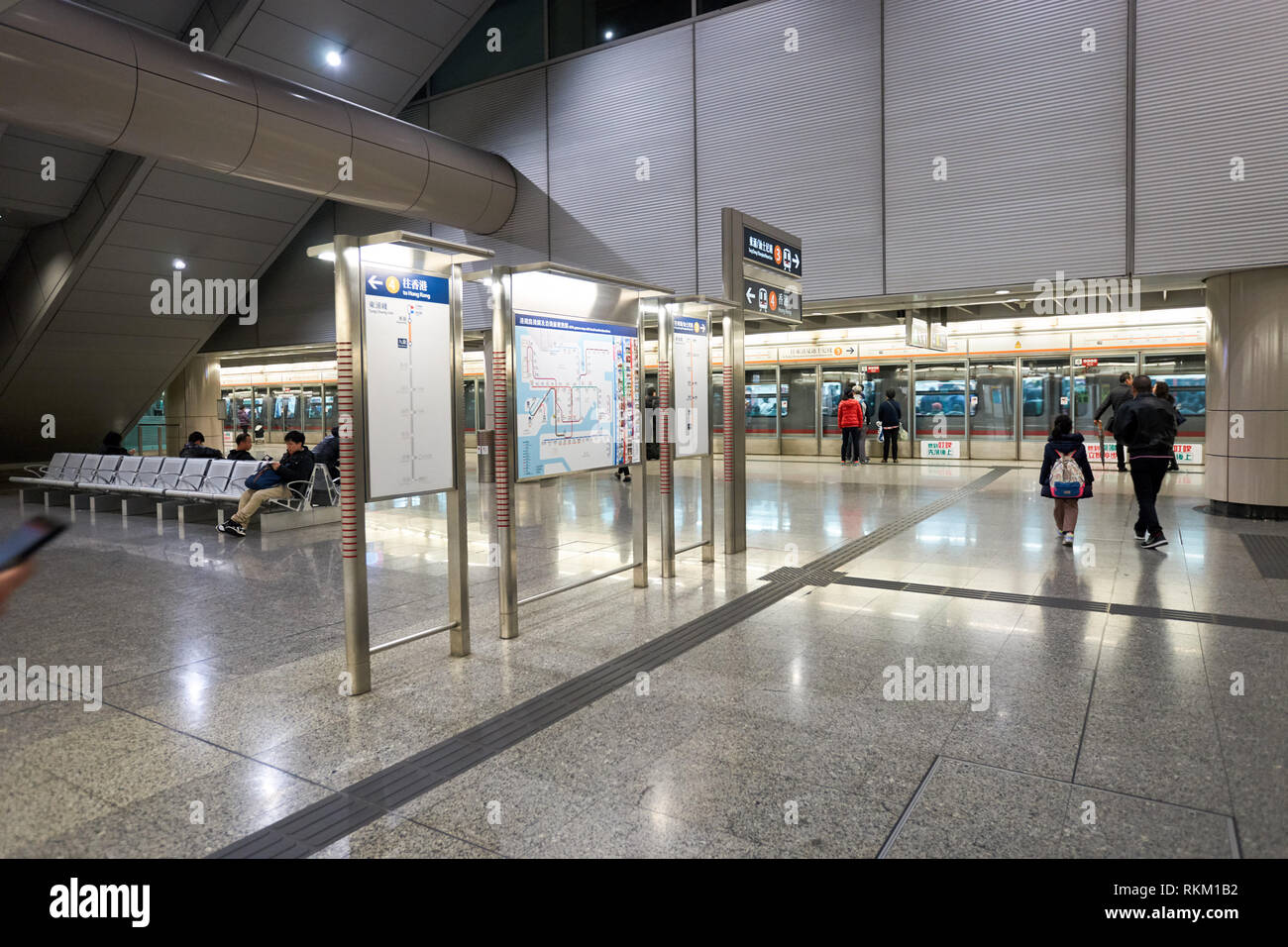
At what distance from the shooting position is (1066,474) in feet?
25.8

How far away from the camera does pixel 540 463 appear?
5.50 metres

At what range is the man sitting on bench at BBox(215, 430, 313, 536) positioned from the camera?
31.5ft

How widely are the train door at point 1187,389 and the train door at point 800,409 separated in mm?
7048

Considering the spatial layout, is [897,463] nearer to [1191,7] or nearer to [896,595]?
[1191,7]

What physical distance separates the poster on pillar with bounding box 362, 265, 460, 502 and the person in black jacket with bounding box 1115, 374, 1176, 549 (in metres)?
6.67

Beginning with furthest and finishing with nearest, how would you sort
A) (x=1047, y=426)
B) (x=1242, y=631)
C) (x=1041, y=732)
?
(x=1047, y=426) → (x=1242, y=631) → (x=1041, y=732)

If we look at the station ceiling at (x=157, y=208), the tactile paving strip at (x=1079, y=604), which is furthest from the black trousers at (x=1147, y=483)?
the station ceiling at (x=157, y=208)

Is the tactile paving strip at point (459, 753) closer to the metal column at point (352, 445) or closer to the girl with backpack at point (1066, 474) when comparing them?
the metal column at point (352, 445)

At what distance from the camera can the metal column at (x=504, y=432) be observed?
5031 millimetres

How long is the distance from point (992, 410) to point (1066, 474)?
428 inches

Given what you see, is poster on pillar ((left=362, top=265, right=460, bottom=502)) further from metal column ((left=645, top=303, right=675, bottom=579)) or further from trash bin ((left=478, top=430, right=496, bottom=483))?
trash bin ((left=478, top=430, right=496, bottom=483))

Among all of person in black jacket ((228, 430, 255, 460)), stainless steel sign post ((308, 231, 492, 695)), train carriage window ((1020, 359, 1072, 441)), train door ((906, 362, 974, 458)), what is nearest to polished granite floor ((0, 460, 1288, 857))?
stainless steel sign post ((308, 231, 492, 695))
